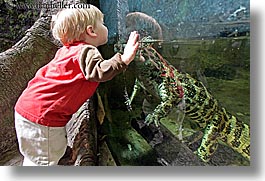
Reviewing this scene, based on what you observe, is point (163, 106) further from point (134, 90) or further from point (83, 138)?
point (83, 138)

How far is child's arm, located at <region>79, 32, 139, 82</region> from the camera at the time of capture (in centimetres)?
109

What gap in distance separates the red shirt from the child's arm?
0.06ft

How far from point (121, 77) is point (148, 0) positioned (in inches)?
8.0

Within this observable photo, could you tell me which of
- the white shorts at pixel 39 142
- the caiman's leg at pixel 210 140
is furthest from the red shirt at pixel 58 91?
the caiman's leg at pixel 210 140

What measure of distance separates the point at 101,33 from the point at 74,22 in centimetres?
7

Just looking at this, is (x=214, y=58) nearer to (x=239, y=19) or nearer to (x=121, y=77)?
(x=239, y=19)

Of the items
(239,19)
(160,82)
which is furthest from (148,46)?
(239,19)

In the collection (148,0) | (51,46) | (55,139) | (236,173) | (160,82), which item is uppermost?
(148,0)

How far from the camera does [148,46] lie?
3.77 feet

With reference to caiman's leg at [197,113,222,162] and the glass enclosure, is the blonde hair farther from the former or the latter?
caiman's leg at [197,113,222,162]

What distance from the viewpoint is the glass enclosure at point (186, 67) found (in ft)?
3.68

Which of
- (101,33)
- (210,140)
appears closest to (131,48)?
(101,33)

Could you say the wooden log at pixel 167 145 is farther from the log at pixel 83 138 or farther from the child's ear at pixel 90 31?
the child's ear at pixel 90 31

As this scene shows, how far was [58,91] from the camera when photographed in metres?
1.12
